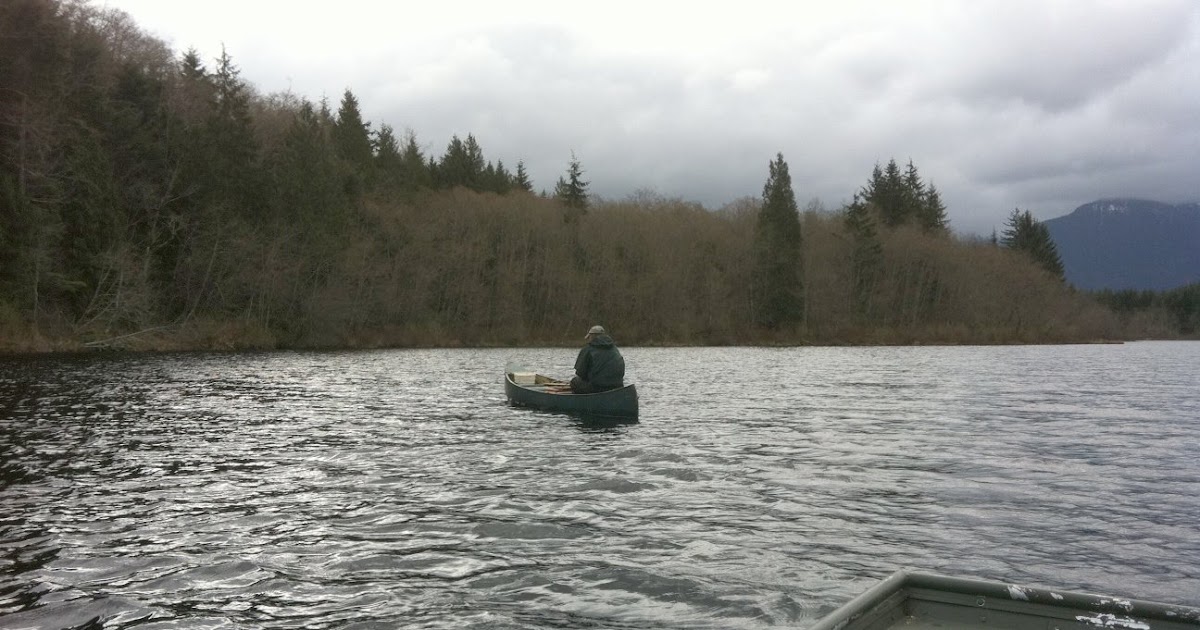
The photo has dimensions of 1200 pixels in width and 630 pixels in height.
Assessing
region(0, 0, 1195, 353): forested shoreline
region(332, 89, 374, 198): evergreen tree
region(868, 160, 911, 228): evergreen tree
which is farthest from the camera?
region(868, 160, 911, 228): evergreen tree

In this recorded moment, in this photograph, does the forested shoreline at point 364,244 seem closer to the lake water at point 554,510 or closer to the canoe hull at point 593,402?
the lake water at point 554,510

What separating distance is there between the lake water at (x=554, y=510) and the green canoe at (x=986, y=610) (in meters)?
2.78

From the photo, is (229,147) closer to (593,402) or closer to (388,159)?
(388,159)

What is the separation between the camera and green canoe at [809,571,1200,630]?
4.18 meters

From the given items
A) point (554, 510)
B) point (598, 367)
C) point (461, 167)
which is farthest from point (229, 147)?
point (554, 510)

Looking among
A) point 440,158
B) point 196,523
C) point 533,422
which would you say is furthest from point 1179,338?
point 196,523

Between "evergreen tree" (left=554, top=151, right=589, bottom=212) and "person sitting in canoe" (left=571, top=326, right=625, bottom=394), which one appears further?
"evergreen tree" (left=554, top=151, right=589, bottom=212)

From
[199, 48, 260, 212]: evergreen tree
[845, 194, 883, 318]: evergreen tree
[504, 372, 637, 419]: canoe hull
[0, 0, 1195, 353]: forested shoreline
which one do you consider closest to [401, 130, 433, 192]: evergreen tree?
[0, 0, 1195, 353]: forested shoreline

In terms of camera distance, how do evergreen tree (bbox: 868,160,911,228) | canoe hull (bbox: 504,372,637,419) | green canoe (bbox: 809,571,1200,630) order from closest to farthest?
green canoe (bbox: 809,571,1200,630) < canoe hull (bbox: 504,372,637,419) < evergreen tree (bbox: 868,160,911,228)

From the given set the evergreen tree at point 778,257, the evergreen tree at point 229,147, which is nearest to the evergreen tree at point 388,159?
the evergreen tree at point 229,147

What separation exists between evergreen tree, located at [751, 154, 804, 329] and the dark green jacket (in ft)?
221

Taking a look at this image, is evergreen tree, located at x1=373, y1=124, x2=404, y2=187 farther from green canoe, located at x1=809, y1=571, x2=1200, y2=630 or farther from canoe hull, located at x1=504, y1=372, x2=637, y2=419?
green canoe, located at x1=809, y1=571, x2=1200, y2=630

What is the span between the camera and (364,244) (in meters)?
70.6

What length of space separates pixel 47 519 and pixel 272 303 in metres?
53.2
